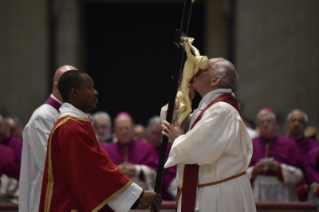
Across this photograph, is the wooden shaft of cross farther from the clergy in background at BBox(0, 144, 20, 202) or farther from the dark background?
the dark background

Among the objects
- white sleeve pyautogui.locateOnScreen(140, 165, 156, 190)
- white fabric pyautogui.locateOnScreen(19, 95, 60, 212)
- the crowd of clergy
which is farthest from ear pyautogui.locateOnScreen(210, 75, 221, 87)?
white sleeve pyautogui.locateOnScreen(140, 165, 156, 190)

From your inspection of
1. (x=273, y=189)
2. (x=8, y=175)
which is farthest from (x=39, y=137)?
(x=273, y=189)

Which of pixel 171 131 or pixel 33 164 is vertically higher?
pixel 171 131

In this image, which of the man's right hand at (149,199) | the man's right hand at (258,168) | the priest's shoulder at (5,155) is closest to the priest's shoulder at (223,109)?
the man's right hand at (149,199)

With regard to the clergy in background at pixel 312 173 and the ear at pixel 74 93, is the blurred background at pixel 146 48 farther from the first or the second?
the ear at pixel 74 93

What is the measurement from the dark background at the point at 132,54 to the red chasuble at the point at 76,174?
10406 millimetres

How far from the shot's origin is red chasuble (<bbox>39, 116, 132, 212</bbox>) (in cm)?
441

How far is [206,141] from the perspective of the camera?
438 cm

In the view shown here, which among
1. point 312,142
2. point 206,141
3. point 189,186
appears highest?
point 206,141

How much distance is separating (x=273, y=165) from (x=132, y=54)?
8.17m

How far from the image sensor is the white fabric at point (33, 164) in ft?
17.4

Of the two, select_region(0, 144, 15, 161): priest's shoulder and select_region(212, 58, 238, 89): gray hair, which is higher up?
select_region(212, 58, 238, 89): gray hair

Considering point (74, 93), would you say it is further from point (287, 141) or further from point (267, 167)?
point (287, 141)

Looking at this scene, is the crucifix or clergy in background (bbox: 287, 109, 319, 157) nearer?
the crucifix
